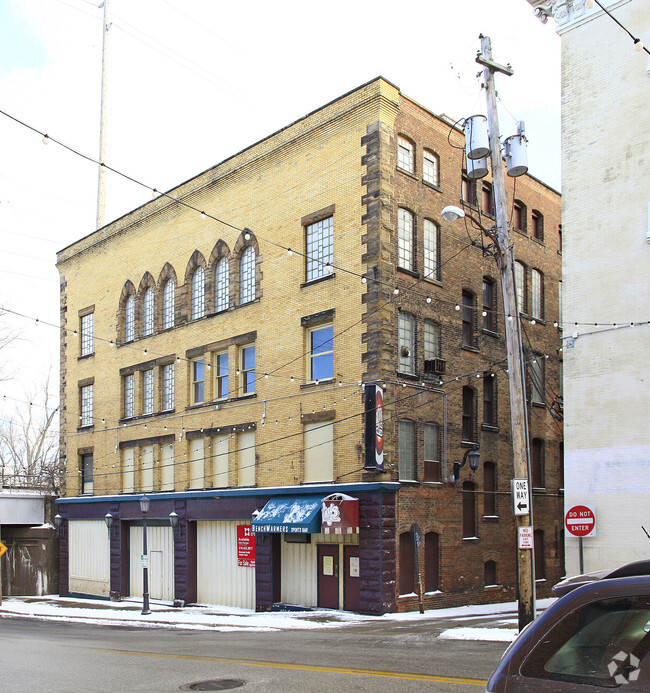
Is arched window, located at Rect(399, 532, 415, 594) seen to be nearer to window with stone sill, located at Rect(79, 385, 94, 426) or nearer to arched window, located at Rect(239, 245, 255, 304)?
arched window, located at Rect(239, 245, 255, 304)

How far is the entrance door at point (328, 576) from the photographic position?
2491 centimetres

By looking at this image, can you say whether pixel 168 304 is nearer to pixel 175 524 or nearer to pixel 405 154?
pixel 175 524

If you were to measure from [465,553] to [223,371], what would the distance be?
35.5 ft

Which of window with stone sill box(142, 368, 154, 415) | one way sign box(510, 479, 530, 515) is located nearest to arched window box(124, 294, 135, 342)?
window with stone sill box(142, 368, 154, 415)

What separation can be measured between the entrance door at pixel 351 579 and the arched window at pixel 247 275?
32.0 ft

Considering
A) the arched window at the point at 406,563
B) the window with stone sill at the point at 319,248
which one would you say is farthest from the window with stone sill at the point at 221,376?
the arched window at the point at 406,563

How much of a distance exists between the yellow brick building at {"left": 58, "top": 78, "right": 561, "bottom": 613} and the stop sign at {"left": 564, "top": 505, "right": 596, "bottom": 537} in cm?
591

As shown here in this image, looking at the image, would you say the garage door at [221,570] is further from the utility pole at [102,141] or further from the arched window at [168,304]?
the utility pole at [102,141]

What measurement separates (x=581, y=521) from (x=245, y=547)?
13.0m

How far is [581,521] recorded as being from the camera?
19.0m

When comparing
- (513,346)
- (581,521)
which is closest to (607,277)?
(513,346)

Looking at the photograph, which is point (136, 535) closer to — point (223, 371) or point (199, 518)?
point (199, 518)

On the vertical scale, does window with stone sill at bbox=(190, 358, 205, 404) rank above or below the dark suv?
above

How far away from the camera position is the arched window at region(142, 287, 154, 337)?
34.7 m
